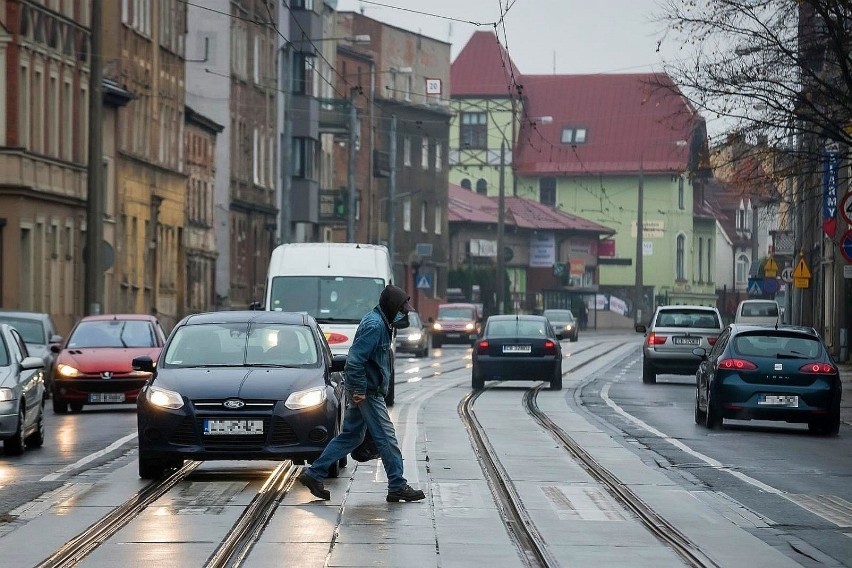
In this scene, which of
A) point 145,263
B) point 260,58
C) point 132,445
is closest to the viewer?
point 132,445

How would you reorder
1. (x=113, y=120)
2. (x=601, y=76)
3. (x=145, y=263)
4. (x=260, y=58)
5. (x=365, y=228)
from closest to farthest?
(x=113, y=120) → (x=145, y=263) → (x=260, y=58) → (x=365, y=228) → (x=601, y=76)

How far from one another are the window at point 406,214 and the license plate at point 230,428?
88.8 metres

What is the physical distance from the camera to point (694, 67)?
30.7 metres

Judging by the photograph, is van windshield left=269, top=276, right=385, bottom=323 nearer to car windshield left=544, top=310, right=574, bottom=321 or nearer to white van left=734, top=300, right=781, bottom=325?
white van left=734, top=300, right=781, bottom=325

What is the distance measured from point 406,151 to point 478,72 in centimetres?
3197

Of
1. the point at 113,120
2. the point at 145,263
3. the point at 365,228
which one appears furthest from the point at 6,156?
the point at 365,228

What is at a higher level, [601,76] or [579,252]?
[601,76]

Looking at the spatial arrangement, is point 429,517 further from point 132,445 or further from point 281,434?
point 132,445

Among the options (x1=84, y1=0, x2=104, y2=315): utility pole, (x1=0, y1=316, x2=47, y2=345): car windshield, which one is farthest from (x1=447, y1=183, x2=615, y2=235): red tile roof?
(x1=0, y1=316, x2=47, y2=345): car windshield

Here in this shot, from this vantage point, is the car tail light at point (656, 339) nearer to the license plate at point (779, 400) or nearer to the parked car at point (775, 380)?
the parked car at point (775, 380)

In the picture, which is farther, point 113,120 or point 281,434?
point 113,120

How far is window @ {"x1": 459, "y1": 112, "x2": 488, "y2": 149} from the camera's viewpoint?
134 meters

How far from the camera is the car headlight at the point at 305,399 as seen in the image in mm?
16484

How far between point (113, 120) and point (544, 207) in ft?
251
